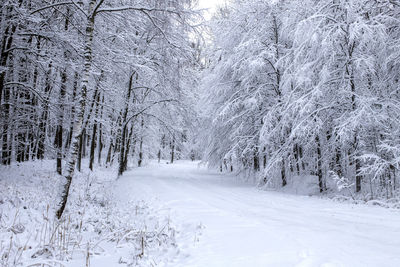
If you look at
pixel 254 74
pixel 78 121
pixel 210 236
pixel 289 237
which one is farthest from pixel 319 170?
pixel 78 121

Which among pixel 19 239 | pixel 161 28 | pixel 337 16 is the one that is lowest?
pixel 19 239

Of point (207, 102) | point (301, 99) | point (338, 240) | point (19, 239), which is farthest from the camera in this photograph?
point (207, 102)

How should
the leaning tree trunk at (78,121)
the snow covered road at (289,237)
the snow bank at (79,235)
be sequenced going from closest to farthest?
the snow covered road at (289,237) < the snow bank at (79,235) < the leaning tree trunk at (78,121)

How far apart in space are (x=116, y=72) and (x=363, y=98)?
889 cm

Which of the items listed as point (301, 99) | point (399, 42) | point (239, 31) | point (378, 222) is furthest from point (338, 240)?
point (239, 31)

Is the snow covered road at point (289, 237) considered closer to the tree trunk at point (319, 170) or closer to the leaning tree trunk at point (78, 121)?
the leaning tree trunk at point (78, 121)

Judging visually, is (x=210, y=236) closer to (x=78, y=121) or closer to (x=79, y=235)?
(x=79, y=235)

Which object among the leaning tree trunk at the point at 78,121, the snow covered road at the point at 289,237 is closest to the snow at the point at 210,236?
the snow covered road at the point at 289,237

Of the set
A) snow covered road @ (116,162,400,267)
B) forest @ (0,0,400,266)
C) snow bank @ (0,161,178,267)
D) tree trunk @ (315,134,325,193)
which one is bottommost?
snow bank @ (0,161,178,267)

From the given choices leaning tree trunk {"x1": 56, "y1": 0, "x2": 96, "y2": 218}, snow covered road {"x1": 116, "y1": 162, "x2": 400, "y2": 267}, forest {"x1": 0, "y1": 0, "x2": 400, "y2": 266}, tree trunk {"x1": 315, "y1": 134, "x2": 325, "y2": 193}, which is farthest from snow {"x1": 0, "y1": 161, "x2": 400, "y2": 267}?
tree trunk {"x1": 315, "y1": 134, "x2": 325, "y2": 193}

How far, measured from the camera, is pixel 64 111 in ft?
32.8

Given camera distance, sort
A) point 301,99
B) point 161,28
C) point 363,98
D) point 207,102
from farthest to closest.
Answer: point 207,102
point 301,99
point 363,98
point 161,28

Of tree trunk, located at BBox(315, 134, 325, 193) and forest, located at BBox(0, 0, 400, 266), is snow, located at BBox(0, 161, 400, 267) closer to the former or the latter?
forest, located at BBox(0, 0, 400, 266)

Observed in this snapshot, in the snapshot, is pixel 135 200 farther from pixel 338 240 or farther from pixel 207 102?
pixel 207 102
